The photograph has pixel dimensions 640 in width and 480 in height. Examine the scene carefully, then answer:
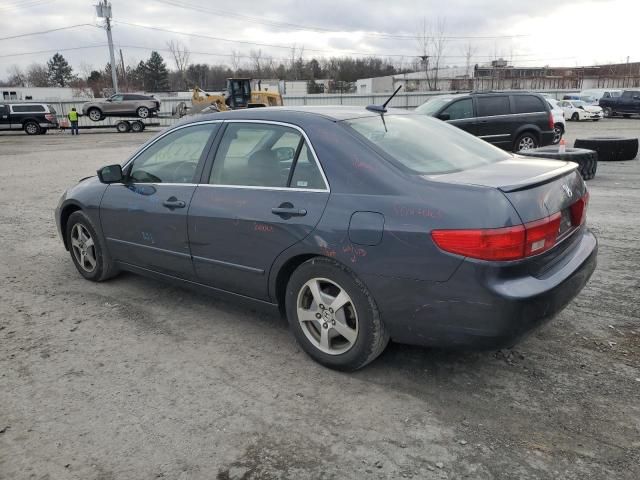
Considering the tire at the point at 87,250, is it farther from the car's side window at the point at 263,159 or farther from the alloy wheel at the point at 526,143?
the alloy wheel at the point at 526,143

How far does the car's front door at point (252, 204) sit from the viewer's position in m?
3.31

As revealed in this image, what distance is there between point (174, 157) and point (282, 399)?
2.22m

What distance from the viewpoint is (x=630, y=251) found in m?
5.57

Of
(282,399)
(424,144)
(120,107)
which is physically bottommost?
(282,399)

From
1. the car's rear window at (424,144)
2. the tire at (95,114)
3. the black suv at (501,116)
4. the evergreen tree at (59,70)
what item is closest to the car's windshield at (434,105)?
the black suv at (501,116)

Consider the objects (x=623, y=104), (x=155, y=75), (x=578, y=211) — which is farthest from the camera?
(x=155, y=75)

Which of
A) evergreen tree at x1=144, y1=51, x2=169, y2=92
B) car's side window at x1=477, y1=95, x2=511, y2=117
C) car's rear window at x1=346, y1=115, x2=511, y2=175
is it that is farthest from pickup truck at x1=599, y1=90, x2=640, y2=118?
evergreen tree at x1=144, y1=51, x2=169, y2=92

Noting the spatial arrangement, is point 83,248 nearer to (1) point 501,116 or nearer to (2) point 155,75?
(1) point 501,116

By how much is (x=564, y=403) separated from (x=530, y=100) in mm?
12180

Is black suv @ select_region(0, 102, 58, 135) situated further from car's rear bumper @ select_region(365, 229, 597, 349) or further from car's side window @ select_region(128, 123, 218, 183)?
car's rear bumper @ select_region(365, 229, 597, 349)

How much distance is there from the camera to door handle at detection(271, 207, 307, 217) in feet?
10.7

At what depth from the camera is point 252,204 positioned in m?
3.54

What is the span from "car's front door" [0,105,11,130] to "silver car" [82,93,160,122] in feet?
13.7

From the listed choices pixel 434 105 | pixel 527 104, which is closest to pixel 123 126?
pixel 434 105
